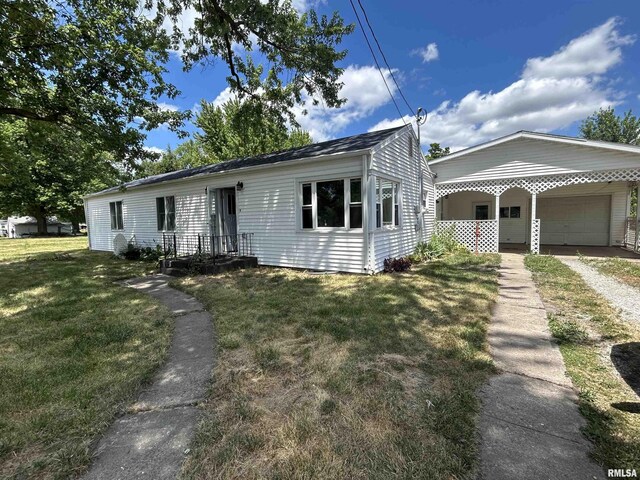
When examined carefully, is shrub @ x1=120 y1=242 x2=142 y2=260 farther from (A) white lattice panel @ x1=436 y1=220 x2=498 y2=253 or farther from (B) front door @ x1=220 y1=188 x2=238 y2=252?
(A) white lattice panel @ x1=436 y1=220 x2=498 y2=253

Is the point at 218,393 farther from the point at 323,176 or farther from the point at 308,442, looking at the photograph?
the point at 323,176

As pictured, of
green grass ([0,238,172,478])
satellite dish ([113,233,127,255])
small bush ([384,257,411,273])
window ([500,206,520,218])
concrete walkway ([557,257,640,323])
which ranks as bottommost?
concrete walkway ([557,257,640,323])

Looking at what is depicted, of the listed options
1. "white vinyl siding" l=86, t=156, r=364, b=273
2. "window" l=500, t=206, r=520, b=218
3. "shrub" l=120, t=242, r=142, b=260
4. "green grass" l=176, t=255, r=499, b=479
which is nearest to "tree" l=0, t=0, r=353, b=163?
"white vinyl siding" l=86, t=156, r=364, b=273

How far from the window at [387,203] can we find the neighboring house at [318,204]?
0.03 metres

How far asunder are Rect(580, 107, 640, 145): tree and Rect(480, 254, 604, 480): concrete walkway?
39763mm

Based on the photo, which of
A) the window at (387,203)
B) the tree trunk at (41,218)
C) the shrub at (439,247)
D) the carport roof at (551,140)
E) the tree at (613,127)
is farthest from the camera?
the tree at (613,127)

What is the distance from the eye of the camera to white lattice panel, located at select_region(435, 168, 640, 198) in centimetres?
998

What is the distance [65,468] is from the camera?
1845mm

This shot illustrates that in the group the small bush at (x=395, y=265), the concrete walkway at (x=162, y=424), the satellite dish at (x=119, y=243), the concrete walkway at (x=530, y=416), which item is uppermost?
the satellite dish at (x=119, y=243)

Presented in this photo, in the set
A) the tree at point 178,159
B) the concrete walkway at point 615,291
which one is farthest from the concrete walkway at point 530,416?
the tree at point 178,159

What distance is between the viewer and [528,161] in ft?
36.9

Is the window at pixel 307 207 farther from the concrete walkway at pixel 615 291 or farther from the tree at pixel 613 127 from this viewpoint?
the tree at pixel 613 127

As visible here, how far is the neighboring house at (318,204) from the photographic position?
765 cm

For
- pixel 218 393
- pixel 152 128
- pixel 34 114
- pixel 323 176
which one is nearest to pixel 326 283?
pixel 323 176
